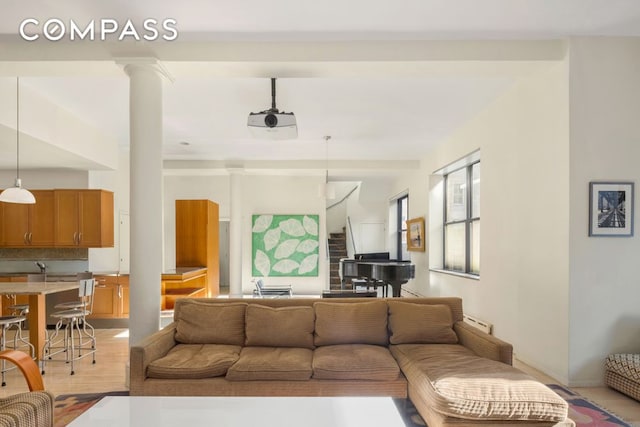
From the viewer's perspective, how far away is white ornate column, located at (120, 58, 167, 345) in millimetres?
3723

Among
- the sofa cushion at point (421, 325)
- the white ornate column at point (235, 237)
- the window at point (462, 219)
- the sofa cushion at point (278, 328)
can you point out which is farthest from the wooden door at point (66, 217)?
the window at point (462, 219)

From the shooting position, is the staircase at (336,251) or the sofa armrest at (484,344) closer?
the sofa armrest at (484,344)

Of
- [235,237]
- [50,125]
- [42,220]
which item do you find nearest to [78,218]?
[42,220]

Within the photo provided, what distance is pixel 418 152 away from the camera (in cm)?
827

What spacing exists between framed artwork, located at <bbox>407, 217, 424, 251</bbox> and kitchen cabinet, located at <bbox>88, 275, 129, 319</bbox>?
5608 millimetres

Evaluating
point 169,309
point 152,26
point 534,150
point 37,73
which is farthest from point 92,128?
point 534,150

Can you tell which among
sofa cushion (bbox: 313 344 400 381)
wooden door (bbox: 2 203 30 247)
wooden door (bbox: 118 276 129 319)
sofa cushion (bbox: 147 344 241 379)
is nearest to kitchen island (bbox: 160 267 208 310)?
wooden door (bbox: 118 276 129 319)

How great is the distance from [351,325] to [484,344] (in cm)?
107

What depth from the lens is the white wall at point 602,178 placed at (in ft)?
12.0

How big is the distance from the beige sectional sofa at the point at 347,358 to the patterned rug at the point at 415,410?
0.79 ft

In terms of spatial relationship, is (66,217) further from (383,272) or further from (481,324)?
(481,324)

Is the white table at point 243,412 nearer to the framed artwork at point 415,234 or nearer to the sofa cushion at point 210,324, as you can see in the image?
the sofa cushion at point 210,324

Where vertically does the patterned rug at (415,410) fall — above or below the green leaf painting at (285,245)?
below

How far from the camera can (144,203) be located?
3.74m
